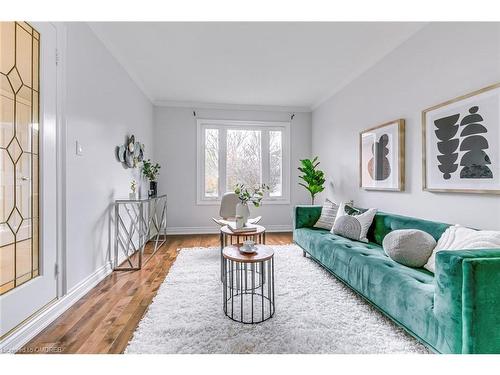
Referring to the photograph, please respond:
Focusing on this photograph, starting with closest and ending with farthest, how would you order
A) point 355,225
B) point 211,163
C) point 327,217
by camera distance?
point 355,225 < point 327,217 < point 211,163

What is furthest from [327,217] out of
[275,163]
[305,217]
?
[275,163]

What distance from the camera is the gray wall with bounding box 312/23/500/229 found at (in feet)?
6.19

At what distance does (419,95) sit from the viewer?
244 centimetres

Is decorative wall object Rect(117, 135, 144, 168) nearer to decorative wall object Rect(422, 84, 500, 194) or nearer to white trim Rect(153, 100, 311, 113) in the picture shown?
white trim Rect(153, 100, 311, 113)

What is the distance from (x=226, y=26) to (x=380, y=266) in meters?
2.58

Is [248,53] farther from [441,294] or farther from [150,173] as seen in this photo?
[441,294]

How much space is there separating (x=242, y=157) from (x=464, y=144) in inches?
143

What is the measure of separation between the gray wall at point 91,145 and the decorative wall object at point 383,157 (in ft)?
10.5

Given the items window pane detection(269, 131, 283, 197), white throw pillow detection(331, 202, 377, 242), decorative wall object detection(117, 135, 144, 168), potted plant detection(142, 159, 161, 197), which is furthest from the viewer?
window pane detection(269, 131, 283, 197)

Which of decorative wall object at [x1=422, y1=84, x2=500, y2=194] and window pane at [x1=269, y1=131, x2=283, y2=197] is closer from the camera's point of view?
decorative wall object at [x1=422, y1=84, x2=500, y2=194]

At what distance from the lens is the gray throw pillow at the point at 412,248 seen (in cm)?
185

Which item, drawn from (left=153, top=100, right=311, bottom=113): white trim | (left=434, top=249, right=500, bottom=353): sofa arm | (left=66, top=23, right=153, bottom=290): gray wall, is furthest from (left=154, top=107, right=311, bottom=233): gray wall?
(left=434, top=249, right=500, bottom=353): sofa arm

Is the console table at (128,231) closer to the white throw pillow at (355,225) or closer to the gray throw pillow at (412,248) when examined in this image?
the white throw pillow at (355,225)

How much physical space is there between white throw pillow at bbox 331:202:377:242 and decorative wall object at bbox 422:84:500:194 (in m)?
0.62
